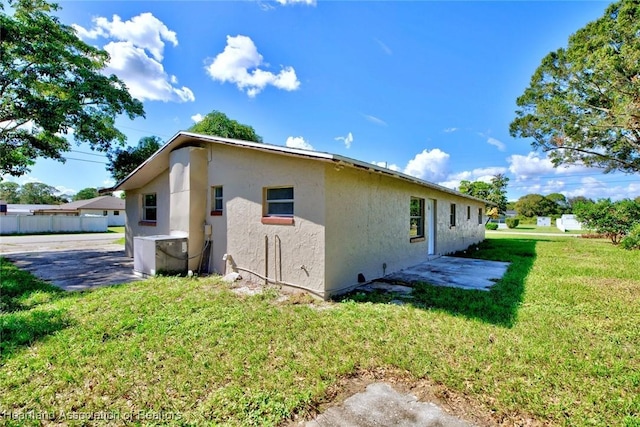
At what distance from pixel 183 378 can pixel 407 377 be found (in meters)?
2.32

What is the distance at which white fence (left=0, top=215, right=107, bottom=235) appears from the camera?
24.2m

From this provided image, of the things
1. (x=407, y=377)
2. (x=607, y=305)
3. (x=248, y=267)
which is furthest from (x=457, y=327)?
(x=248, y=267)

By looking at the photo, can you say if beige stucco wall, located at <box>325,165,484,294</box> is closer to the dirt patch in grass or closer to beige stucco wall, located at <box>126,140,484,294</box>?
beige stucco wall, located at <box>126,140,484,294</box>

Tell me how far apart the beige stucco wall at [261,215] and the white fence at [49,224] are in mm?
27085

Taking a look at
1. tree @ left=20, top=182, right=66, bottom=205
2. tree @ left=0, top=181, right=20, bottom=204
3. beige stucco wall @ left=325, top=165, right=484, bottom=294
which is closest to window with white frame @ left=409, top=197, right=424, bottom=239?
beige stucco wall @ left=325, top=165, right=484, bottom=294

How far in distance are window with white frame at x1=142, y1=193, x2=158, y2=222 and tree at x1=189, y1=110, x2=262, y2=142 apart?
41.4 ft

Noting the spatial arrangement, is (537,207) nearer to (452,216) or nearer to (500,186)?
(500,186)

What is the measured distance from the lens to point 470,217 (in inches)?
639

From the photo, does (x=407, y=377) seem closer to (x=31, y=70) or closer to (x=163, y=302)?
(x=163, y=302)

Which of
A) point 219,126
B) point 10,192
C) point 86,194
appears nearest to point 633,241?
point 219,126

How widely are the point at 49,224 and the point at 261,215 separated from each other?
29.7 metres

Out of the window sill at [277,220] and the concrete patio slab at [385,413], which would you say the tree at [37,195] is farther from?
the concrete patio slab at [385,413]

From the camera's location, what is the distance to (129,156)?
16.4 m

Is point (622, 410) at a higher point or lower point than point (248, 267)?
lower
